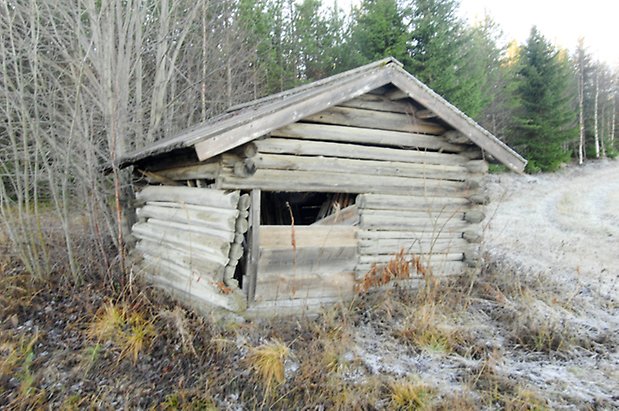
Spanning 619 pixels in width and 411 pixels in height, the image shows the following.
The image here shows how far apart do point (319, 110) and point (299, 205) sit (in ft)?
11.5

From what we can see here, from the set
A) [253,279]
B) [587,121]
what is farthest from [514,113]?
[253,279]

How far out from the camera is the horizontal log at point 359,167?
539cm

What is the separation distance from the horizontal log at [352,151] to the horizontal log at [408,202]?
56 centimetres

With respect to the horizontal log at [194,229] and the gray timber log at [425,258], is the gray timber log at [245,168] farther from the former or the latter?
the gray timber log at [425,258]

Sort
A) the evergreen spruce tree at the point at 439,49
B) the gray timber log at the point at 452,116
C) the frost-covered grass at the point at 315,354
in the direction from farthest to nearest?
the evergreen spruce tree at the point at 439,49 → the gray timber log at the point at 452,116 → the frost-covered grass at the point at 315,354

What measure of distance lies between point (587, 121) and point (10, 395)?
34.4 m

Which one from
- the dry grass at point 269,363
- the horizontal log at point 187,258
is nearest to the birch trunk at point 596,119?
the horizontal log at point 187,258

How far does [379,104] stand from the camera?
621cm

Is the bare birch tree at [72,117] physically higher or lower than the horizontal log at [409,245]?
higher

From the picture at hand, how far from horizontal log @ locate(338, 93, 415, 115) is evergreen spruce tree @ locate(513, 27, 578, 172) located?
18.3m

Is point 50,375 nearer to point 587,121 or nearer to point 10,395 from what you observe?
point 10,395

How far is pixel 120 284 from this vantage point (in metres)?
6.39

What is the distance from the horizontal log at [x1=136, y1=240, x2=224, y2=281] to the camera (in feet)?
17.2

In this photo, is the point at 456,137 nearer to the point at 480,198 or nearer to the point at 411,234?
the point at 480,198
